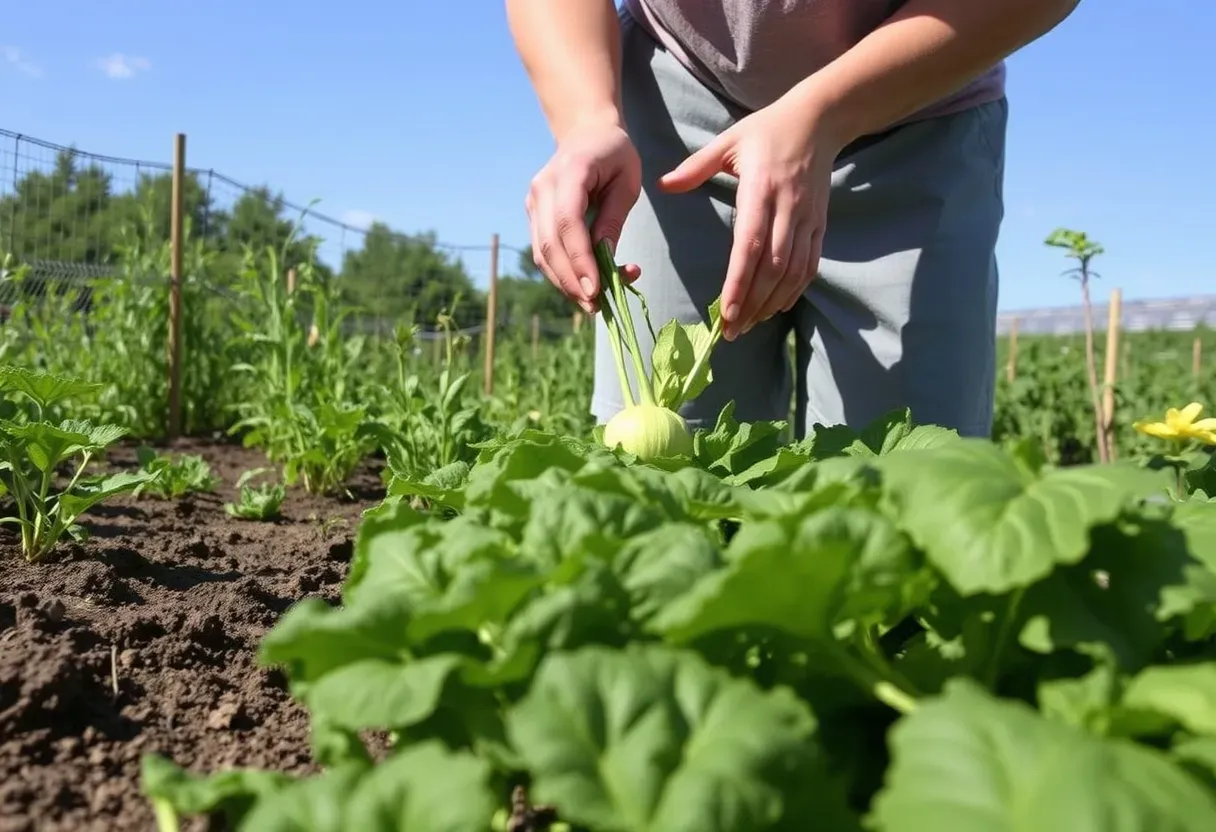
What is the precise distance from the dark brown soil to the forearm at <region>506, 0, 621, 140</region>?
45.7 inches

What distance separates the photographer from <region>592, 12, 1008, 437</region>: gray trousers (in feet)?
7.80

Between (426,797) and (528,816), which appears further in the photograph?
(528,816)

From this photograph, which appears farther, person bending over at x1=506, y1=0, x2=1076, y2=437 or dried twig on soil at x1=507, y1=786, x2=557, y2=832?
person bending over at x1=506, y1=0, x2=1076, y2=437

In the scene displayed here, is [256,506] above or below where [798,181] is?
below

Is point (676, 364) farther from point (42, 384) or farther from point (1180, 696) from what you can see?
point (42, 384)

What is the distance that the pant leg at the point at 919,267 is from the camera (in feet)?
7.79

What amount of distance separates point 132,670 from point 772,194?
1.30 metres

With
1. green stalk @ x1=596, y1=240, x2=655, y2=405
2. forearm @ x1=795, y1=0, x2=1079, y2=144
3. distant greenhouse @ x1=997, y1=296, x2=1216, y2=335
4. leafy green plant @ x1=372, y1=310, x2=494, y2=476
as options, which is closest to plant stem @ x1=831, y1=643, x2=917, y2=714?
green stalk @ x1=596, y1=240, x2=655, y2=405

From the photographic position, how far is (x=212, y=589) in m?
2.11

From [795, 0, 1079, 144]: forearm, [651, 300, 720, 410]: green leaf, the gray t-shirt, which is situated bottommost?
[651, 300, 720, 410]: green leaf

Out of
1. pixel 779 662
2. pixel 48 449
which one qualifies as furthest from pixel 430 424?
pixel 779 662

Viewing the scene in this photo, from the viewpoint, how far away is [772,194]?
172cm

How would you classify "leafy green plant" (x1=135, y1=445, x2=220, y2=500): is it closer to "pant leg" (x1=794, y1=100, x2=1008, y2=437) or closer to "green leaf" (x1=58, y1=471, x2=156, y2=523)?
"green leaf" (x1=58, y1=471, x2=156, y2=523)

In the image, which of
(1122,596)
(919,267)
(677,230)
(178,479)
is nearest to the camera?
(1122,596)
